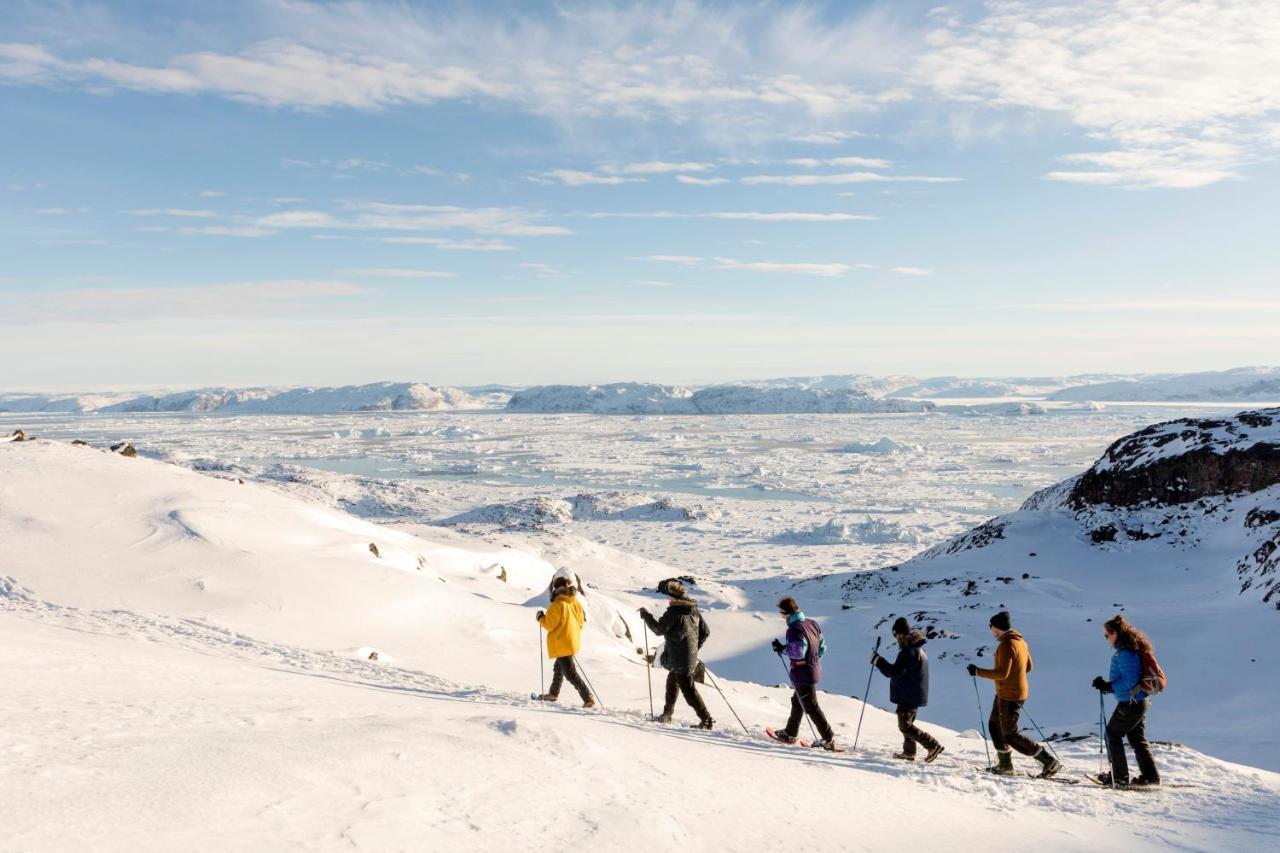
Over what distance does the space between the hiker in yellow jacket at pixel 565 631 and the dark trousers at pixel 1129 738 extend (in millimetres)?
4456

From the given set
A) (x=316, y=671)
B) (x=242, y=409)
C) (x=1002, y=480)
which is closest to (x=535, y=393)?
(x=242, y=409)

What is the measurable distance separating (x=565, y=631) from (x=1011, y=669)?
12.7 feet

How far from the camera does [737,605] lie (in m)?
20.4

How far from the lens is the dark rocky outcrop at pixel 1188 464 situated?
70.2 feet

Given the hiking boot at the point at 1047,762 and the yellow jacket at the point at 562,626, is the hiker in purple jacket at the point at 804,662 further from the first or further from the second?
the yellow jacket at the point at 562,626

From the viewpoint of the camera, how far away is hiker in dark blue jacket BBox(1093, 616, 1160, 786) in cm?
637

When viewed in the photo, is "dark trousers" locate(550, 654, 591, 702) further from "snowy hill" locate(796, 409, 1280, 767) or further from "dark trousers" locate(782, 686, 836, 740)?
"snowy hill" locate(796, 409, 1280, 767)

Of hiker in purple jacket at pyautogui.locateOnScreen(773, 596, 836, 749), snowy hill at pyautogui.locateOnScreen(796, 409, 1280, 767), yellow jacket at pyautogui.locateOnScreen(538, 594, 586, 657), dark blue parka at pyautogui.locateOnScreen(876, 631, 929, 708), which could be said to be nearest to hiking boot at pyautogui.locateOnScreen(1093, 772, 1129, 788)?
dark blue parka at pyautogui.locateOnScreen(876, 631, 929, 708)

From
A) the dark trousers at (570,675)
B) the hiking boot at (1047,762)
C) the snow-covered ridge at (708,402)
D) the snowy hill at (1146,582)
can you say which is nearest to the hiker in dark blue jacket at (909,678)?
the hiking boot at (1047,762)

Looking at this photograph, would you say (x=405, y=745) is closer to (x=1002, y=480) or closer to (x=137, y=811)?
(x=137, y=811)

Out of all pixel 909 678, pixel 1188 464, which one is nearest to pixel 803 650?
pixel 909 678

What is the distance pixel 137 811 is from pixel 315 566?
929cm

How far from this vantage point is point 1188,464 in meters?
22.4

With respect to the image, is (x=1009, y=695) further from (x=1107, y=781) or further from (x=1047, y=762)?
(x=1107, y=781)
